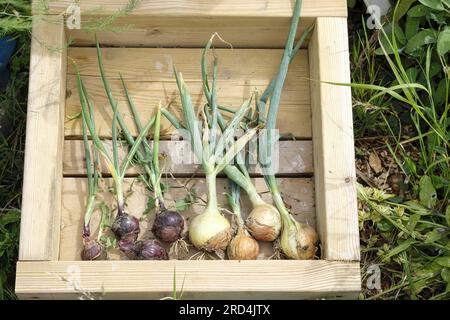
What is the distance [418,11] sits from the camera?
1.91 meters

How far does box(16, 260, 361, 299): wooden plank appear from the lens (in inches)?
60.7

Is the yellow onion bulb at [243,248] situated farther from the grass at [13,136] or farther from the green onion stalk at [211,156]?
the grass at [13,136]

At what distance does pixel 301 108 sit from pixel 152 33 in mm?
453

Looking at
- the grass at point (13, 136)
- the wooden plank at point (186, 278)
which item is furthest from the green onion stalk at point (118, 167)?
the grass at point (13, 136)

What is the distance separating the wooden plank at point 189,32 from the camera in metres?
1.75

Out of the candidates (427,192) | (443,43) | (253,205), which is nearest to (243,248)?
(253,205)

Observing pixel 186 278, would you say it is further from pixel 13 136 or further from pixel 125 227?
pixel 13 136

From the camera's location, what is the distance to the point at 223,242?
1.63 metres

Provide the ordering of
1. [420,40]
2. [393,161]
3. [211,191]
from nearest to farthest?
[211,191]
[420,40]
[393,161]

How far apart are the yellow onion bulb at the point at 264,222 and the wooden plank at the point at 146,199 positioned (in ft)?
A: 0.18

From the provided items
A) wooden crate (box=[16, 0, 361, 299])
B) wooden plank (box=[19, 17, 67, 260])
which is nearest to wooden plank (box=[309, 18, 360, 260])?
wooden crate (box=[16, 0, 361, 299])

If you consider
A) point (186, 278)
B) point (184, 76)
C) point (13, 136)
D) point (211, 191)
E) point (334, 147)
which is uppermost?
point (184, 76)

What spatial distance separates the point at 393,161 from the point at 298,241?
542mm

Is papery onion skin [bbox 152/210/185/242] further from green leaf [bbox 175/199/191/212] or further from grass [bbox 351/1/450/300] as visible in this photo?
grass [bbox 351/1/450/300]
